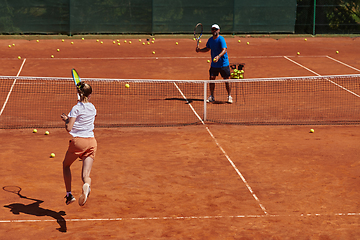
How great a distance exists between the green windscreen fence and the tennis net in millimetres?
9404

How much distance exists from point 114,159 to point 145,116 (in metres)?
3.37

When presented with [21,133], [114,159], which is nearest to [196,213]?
[114,159]

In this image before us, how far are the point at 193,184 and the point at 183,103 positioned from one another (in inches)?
231

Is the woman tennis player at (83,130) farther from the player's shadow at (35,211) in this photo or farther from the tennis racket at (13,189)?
the tennis racket at (13,189)

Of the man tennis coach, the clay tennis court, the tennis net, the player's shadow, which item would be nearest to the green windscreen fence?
the tennis net

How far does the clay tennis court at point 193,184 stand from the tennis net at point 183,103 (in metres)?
0.54

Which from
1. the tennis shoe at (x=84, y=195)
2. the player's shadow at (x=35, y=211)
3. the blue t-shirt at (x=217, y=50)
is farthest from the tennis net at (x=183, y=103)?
the tennis shoe at (x=84, y=195)

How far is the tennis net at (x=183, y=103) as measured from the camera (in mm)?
12367

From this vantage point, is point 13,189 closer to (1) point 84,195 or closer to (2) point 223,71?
(1) point 84,195

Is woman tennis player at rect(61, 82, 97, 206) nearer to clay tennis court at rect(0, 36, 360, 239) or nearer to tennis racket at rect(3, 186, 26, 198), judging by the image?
clay tennis court at rect(0, 36, 360, 239)

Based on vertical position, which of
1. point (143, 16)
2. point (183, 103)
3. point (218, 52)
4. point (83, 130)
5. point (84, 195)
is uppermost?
point (143, 16)

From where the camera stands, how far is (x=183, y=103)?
45.7 ft

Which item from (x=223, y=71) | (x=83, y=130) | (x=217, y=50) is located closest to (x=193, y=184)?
(x=83, y=130)

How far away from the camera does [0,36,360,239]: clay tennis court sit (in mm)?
6730
